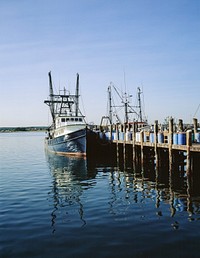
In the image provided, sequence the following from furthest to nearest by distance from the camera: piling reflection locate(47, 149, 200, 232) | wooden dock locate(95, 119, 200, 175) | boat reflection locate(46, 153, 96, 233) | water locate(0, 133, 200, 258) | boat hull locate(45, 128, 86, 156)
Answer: boat hull locate(45, 128, 86, 156) < wooden dock locate(95, 119, 200, 175) < boat reflection locate(46, 153, 96, 233) < piling reflection locate(47, 149, 200, 232) < water locate(0, 133, 200, 258)

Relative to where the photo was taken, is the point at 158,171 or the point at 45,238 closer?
the point at 45,238

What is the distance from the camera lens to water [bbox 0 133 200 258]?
9945mm

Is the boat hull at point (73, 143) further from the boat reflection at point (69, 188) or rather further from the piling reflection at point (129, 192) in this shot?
the piling reflection at point (129, 192)

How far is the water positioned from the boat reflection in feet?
0.16

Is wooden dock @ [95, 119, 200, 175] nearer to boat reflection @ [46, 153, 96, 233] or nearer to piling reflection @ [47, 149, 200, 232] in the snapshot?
piling reflection @ [47, 149, 200, 232]

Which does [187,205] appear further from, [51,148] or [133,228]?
[51,148]

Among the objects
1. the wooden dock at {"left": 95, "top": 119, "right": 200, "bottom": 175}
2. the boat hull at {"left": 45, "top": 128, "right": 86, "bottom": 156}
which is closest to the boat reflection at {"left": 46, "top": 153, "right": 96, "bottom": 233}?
the boat hull at {"left": 45, "top": 128, "right": 86, "bottom": 156}

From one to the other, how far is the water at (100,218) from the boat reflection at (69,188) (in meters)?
0.05

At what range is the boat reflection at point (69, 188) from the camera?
14.1m

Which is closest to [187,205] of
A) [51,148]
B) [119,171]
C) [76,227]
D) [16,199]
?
[76,227]

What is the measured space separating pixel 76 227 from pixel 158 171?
14.4 meters

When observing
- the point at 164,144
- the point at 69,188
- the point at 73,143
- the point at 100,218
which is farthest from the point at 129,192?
the point at 73,143

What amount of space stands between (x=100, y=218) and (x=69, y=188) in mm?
7734

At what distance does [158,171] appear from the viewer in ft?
82.7
